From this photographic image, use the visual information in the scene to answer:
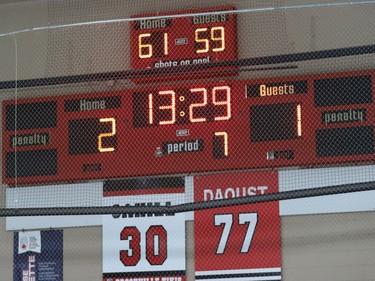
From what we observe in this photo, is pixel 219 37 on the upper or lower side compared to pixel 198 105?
upper

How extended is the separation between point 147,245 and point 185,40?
5.34 ft

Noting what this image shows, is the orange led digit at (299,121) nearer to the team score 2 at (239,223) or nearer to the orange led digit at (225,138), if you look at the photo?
the orange led digit at (225,138)

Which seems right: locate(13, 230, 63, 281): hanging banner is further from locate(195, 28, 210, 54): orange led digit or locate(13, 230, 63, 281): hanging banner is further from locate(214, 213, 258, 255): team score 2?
locate(195, 28, 210, 54): orange led digit

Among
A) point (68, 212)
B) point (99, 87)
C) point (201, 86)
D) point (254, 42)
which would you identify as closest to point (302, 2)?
point (254, 42)

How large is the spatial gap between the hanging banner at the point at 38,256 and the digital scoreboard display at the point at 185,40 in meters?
1.53

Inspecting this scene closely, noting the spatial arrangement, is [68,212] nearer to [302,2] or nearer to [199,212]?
[199,212]

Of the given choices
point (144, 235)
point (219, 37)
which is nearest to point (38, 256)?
point (144, 235)

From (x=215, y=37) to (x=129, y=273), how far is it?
1959 millimetres

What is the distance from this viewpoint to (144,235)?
7.95 metres

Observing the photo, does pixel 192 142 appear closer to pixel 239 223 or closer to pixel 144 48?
pixel 239 223

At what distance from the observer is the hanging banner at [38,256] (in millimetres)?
8133

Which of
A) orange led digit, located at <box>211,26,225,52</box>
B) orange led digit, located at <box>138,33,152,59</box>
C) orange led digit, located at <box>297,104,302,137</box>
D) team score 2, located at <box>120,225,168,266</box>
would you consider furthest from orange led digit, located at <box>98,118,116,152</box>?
orange led digit, located at <box>297,104,302,137</box>

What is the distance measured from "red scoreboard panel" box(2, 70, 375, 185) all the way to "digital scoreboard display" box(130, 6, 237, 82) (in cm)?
21

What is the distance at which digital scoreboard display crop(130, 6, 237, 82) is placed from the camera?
7.65m
